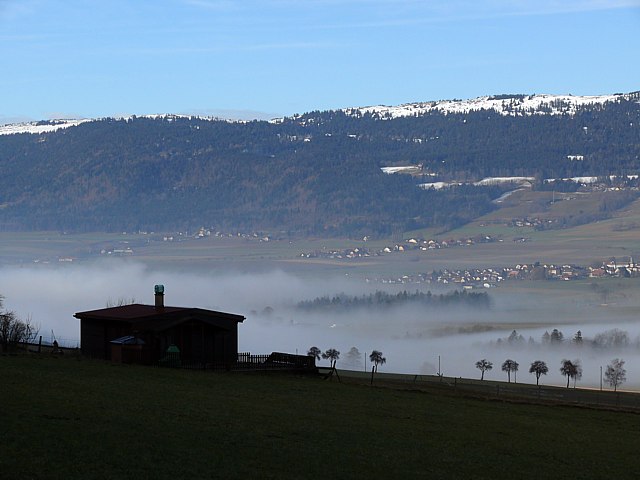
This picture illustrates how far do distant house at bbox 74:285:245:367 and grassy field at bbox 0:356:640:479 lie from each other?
7.29m

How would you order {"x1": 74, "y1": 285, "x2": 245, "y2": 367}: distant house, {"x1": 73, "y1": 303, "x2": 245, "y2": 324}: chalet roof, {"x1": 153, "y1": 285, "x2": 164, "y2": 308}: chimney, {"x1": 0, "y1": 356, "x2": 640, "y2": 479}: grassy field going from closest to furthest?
{"x1": 0, "y1": 356, "x2": 640, "y2": 479}: grassy field, {"x1": 74, "y1": 285, "x2": 245, "y2": 367}: distant house, {"x1": 73, "y1": 303, "x2": 245, "y2": 324}: chalet roof, {"x1": 153, "y1": 285, "x2": 164, "y2": 308}: chimney

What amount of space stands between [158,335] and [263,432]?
27952 millimetres

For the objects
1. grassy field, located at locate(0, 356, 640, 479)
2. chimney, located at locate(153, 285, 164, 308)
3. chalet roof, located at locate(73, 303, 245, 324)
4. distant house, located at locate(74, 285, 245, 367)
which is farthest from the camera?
chimney, located at locate(153, 285, 164, 308)

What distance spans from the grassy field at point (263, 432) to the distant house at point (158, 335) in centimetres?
729

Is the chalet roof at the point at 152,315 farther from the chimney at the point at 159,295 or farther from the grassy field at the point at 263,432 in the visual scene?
the grassy field at the point at 263,432

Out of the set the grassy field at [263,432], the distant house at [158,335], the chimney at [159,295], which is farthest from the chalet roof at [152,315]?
the grassy field at [263,432]

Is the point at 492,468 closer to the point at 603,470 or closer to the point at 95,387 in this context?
the point at 603,470

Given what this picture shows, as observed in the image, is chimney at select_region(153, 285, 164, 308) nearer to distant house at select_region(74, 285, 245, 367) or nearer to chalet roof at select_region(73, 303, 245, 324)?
distant house at select_region(74, 285, 245, 367)

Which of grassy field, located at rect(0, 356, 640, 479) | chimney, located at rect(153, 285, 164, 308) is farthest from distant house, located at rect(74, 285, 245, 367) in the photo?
grassy field, located at rect(0, 356, 640, 479)

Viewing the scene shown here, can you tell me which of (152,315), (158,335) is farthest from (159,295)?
(158,335)

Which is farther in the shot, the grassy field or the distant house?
the distant house

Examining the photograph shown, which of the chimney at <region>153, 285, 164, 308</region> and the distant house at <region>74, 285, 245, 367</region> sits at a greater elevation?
the chimney at <region>153, 285, 164, 308</region>

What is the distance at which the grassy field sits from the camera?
29562mm

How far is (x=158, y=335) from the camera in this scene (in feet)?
206
